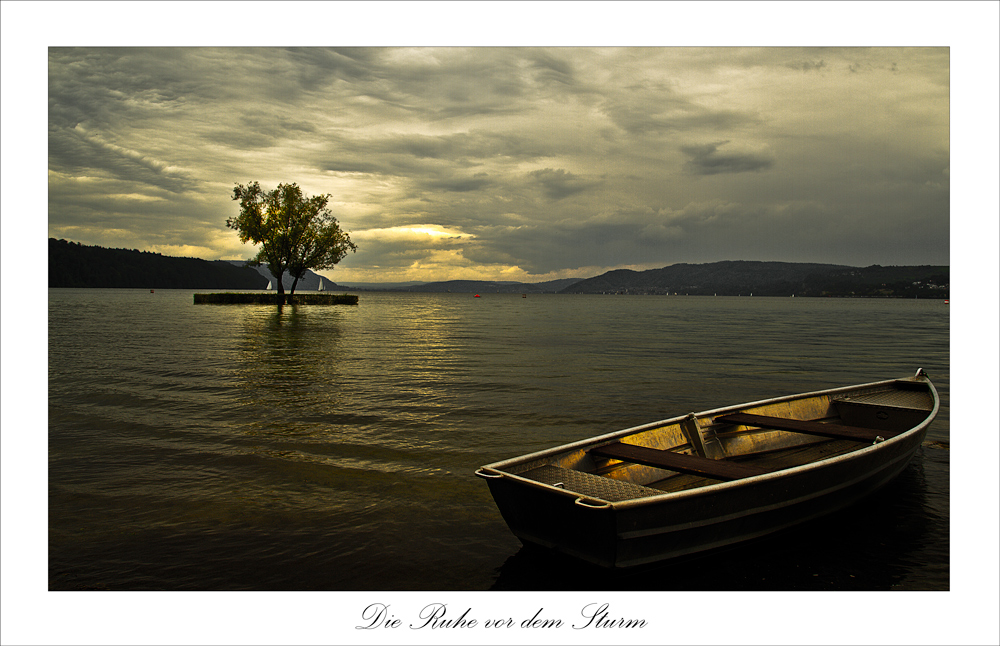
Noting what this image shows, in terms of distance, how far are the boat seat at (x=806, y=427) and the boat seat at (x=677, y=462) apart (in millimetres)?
2046

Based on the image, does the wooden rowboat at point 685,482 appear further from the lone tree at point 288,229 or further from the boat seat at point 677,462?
the lone tree at point 288,229

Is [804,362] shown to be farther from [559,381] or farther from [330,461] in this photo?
[330,461]

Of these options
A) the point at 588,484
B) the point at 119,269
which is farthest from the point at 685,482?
the point at 119,269

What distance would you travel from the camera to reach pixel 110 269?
161m

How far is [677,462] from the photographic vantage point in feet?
20.5

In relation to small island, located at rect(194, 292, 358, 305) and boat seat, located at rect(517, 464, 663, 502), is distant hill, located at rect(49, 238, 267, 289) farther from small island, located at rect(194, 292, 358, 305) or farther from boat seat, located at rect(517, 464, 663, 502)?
boat seat, located at rect(517, 464, 663, 502)

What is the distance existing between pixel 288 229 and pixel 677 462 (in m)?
68.6

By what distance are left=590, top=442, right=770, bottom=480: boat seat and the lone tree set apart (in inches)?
2625

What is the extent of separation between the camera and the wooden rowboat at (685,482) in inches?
196

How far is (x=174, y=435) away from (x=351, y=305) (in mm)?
82760

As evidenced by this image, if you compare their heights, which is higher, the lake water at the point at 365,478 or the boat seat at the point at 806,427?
the boat seat at the point at 806,427

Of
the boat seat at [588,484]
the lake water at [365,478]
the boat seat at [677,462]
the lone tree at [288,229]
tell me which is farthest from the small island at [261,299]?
the boat seat at [588,484]

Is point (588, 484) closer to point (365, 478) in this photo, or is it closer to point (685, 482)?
point (685, 482)

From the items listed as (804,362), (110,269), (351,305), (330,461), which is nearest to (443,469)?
(330,461)
